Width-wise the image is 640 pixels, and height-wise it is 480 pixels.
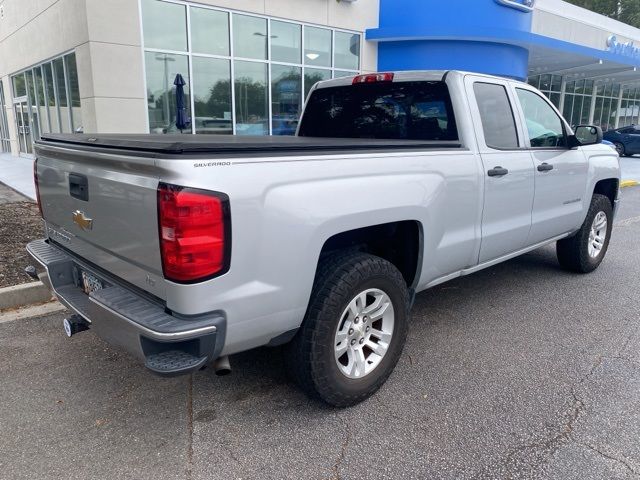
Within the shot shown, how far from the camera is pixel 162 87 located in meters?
11.7

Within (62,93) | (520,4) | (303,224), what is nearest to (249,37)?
(62,93)

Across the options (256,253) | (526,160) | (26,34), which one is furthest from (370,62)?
(256,253)

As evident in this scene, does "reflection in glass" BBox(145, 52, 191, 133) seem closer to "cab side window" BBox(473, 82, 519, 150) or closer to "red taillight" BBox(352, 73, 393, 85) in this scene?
"red taillight" BBox(352, 73, 393, 85)

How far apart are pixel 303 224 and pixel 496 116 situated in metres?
2.34

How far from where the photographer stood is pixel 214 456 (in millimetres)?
2609

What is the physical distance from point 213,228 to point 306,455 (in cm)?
129

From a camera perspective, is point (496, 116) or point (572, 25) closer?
point (496, 116)

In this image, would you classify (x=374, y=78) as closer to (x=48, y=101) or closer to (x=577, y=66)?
(x=48, y=101)

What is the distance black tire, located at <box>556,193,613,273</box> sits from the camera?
5367mm

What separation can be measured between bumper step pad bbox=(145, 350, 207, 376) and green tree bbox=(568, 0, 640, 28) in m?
51.1

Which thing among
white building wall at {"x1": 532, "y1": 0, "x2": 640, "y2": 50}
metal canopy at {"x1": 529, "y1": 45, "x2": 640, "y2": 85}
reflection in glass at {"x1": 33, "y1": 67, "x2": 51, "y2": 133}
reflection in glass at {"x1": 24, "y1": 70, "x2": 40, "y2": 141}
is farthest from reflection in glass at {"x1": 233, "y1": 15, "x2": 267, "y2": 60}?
white building wall at {"x1": 532, "y1": 0, "x2": 640, "y2": 50}

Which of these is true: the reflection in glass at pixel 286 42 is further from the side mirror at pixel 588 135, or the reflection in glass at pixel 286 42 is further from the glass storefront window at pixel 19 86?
the side mirror at pixel 588 135

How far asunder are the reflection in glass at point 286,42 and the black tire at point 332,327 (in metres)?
12.0

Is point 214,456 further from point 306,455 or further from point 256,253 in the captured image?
point 256,253
